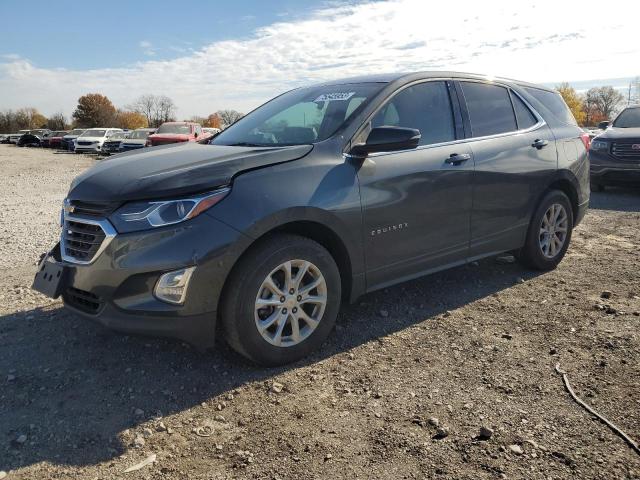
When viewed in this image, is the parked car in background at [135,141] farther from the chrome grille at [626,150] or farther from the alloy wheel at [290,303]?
the alloy wheel at [290,303]

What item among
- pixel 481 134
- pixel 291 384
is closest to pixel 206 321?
pixel 291 384

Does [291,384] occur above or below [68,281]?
below

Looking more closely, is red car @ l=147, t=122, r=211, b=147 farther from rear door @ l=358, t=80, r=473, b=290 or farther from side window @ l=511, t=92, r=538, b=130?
rear door @ l=358, t=80, r=473, b=290

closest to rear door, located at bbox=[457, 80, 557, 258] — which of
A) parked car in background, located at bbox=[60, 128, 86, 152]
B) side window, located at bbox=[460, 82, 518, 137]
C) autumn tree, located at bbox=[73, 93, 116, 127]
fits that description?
side window, located at bbox=[460, 82, 518, 137]

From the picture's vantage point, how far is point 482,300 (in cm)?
445

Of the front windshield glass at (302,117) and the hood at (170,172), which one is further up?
the front windshield glass at (302,117)

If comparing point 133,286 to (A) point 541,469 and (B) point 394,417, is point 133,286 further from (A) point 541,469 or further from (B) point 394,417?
(A) point 541,469

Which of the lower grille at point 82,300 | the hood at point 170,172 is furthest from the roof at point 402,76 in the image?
the lower grille at point 82,300

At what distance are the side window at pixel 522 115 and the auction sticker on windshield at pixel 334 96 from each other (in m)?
1.81

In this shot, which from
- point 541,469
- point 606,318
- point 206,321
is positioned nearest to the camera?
point 541,469

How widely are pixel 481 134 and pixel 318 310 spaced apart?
2.16 metres

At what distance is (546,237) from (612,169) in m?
6.25

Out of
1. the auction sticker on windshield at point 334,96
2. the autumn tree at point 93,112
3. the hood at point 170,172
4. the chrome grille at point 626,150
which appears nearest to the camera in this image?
the hood at point 170,172

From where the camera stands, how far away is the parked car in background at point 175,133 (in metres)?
18.5
